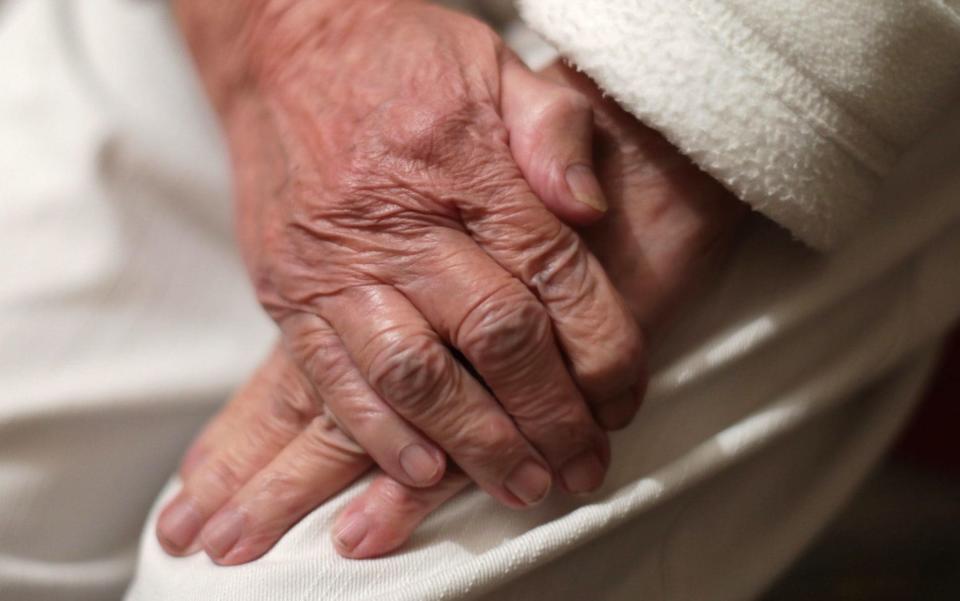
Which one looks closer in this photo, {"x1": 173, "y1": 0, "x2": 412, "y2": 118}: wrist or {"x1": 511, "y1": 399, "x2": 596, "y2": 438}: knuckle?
{"x1": 511, "y1": 399, "x2": 596, "y2": 438}: knuckle

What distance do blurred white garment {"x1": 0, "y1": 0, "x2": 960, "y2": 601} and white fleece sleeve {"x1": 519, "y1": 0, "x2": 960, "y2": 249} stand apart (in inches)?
3.0

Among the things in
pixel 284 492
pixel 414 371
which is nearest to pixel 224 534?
pixel 284 492

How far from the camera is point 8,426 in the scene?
598 mm

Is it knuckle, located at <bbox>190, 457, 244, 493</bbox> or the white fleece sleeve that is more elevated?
the white fleece sleeve

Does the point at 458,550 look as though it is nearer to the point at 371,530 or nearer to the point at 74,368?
the point at 371,530

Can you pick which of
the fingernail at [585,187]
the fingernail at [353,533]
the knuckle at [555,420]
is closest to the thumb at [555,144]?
the fingernail at [585,187]

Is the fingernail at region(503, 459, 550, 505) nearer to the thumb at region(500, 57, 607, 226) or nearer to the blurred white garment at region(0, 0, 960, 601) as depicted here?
the blurred white garment at region(0, 0, 960, 601)

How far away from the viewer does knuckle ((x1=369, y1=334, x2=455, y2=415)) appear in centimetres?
49

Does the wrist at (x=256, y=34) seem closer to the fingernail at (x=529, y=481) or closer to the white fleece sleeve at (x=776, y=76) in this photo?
the white fleece sleeve at (x=776, y=76)

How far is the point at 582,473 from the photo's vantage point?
510 mm

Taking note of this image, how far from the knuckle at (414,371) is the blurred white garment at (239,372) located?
85mm

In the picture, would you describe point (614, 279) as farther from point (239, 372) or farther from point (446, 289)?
point (239, 372)

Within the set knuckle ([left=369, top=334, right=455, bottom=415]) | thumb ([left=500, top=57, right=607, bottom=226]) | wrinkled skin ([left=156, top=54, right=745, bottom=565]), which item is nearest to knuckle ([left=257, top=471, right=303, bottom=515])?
wrinkled skin ([left=156, top=54, right=745, bottom=565])

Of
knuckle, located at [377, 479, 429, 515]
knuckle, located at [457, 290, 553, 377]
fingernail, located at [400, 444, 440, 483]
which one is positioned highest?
knuckle, located at [457, 290, 553, 377]
